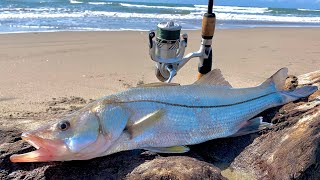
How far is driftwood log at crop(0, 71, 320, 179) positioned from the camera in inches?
90.5

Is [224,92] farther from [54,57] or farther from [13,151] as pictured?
[54,57]

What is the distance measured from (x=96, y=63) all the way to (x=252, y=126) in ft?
18.7

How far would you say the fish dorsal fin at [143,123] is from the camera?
2389mm

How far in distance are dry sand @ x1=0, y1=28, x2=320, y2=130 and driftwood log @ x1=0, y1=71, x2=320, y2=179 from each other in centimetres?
187

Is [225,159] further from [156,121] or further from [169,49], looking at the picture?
[169,49]

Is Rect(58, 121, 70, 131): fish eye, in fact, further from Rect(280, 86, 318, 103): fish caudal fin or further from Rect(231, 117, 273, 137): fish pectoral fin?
Rect(280, 86, 318, 103): fish caudal fin

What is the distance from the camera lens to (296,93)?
3.36 meters

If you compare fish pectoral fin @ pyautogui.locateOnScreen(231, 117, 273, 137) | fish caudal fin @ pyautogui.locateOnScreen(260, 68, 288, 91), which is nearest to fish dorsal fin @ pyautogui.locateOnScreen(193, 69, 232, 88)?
fish pectoral fin @ pyautogui.locateOnScreen(231, 117, 273, 137)

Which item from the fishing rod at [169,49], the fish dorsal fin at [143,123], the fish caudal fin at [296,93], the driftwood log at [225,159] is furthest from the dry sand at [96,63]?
the fish caudal fin at [296,93]

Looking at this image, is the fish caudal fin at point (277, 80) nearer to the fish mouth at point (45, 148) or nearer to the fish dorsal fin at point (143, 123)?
the fish dorsal fin at point (143, 123)

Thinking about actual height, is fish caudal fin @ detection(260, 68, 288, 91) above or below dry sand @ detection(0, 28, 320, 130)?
above

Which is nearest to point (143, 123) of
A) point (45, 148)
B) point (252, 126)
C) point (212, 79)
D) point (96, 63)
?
point (45, 148)

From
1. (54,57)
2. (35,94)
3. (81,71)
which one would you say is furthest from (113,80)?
(54,57)

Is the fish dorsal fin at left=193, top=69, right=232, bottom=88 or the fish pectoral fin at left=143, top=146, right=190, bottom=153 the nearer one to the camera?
the fish pectoral fin at left=143, top=146, right=190, bottom=153
